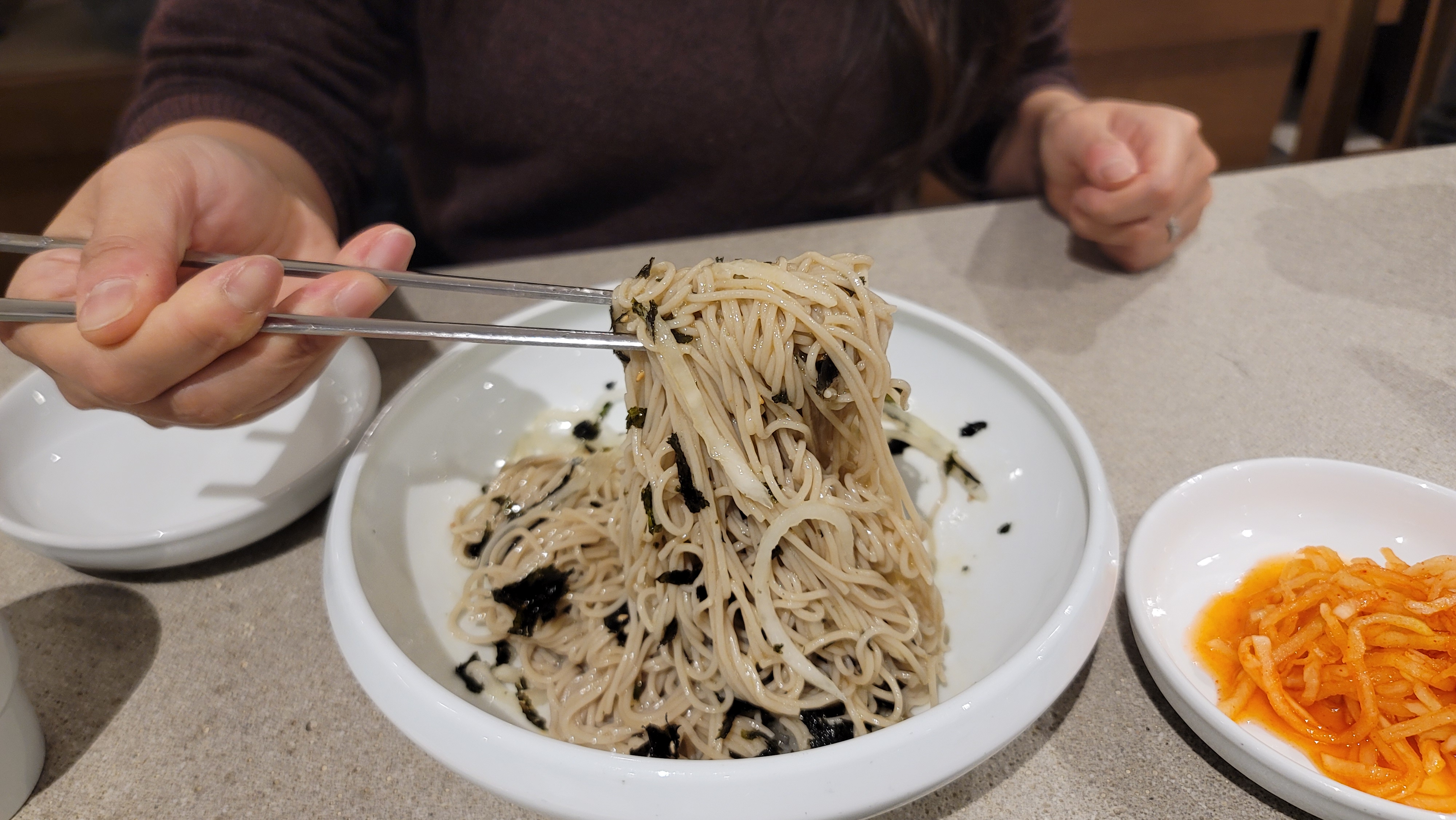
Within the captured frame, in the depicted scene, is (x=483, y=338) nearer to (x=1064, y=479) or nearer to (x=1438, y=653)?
(x=1064, y=479)

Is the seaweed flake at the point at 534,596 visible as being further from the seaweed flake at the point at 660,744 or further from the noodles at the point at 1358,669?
the noodles at the point at 1358,669

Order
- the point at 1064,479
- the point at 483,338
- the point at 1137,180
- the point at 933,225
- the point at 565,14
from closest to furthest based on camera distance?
the point at 483,338 → the point at 1064,479 → the point at 1137,180 → the point at 565,14 → the point at 933,225

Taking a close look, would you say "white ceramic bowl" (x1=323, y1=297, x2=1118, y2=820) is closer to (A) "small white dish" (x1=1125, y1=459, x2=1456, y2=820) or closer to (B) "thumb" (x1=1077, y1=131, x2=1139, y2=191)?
(A) "small white dish" (x1=1125, y1=459, x2=1456, y2=820)

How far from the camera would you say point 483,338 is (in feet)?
3.92

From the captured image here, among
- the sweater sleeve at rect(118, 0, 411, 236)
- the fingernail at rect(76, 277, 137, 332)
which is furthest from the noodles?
the sweater sleeve at rect(118, 0, 411, 236)

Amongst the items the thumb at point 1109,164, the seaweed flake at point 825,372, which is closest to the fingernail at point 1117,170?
the thumb at point 1109,164

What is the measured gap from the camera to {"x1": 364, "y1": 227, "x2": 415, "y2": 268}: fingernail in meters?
1.43

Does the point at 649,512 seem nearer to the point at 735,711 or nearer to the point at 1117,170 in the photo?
the point at 735,711

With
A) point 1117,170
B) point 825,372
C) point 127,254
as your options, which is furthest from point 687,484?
point 1117,170

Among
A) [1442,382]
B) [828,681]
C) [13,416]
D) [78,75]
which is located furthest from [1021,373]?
[78,75]

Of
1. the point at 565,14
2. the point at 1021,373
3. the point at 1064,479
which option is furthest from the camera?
the point at 565,14

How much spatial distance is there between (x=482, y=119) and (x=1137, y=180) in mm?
1875

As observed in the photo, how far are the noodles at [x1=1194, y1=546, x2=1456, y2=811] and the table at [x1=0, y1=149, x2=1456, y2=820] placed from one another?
112 millimetres

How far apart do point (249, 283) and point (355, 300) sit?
0.17 m
